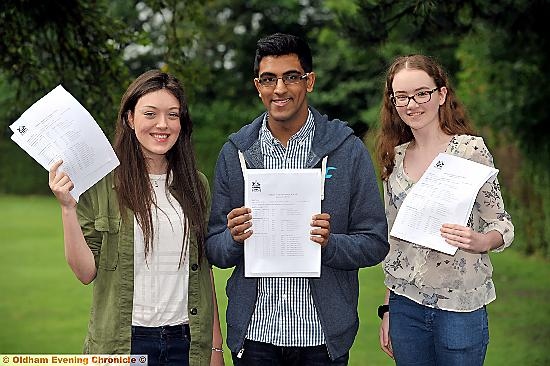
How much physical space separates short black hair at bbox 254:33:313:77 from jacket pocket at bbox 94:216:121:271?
2.63 feet

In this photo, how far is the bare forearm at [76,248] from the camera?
310cm

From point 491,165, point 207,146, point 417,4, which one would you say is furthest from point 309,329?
point 207,146

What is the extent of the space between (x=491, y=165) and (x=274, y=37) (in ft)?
3.18

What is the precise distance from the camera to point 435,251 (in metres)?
3.41

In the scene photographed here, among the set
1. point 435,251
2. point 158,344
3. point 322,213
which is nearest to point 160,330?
point 158,344

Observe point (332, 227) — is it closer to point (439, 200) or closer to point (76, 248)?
point (439, 200)

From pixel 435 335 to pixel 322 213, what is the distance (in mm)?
692

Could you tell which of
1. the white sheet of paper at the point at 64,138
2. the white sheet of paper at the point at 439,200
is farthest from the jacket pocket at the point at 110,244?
the white sheet of paper at the point at 439,200

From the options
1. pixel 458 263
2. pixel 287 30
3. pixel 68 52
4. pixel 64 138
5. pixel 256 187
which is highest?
pixel 287 30

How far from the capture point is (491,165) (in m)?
3.35

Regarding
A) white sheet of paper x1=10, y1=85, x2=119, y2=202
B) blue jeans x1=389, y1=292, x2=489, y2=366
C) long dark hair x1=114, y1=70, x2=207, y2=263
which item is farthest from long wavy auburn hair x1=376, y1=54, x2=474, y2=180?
white sheet of paper x1=10, y1=85, x2=119, y2=202

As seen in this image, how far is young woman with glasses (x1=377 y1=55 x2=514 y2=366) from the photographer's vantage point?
333 centimetres

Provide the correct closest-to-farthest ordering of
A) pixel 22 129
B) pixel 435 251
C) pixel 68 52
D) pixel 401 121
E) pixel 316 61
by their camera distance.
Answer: pixel 22 129, pixel 435 251, pixel 401 121, pixel 68 52, pixel 316 61

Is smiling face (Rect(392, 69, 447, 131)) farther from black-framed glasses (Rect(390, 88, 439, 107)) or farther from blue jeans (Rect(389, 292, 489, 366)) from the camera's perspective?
blue jeans (Rect(389, 292, 489, 366))
